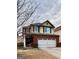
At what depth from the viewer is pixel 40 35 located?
6.36 feet

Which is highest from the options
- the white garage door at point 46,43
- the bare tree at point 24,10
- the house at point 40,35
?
the bare tree at point 24,10

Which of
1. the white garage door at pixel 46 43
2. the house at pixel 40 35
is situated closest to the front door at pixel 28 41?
the house at pixel 40 35

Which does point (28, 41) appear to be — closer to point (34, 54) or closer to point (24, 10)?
point (34, 54)

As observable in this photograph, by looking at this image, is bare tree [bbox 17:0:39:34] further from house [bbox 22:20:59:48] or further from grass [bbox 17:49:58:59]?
grass [bbox 17:49:58:59]

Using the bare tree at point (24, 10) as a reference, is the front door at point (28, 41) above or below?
below

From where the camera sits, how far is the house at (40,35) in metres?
1.89

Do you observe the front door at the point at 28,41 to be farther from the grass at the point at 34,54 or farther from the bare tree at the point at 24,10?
the bare tree at the point at 24,10

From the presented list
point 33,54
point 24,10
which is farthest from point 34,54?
point 24,10

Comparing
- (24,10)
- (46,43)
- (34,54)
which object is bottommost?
(34,54)
